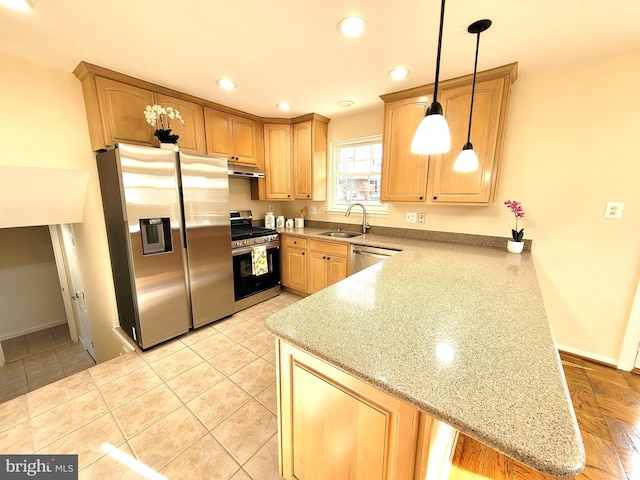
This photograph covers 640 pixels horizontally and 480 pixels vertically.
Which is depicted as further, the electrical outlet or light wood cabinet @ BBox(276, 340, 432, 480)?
the electrical outlet

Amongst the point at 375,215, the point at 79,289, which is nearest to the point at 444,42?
the point at 375,215

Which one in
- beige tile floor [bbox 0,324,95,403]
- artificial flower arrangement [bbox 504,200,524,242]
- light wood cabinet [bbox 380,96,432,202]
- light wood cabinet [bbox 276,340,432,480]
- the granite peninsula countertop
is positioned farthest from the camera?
beige tile floor [bbox 0,324,95,403]

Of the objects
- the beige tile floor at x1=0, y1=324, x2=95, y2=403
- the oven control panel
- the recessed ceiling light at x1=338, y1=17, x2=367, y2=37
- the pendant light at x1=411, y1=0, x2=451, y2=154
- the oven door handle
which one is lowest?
the beige tile floor at x1=0, y1=324, x2=95, y2=403

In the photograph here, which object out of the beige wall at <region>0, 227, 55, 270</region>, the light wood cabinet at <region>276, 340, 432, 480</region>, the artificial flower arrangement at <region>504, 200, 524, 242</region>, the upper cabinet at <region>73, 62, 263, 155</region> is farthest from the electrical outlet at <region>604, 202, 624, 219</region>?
the beige wall at <region>0, 227, 55, 270</region>

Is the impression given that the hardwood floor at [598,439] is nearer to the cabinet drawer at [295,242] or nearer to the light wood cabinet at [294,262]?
the light wood cabinet at [294,262]

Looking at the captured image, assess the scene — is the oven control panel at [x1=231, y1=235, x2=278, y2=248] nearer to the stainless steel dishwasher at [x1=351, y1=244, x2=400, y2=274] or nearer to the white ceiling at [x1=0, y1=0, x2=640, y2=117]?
the stainless steel dishwasher at [x1=351, y1=244, x2=400, y2=274]

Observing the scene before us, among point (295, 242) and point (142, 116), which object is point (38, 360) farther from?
point (295, 242)

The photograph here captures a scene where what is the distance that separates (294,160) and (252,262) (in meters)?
1.47

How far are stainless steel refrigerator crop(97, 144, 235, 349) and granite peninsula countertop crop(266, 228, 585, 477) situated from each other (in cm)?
171

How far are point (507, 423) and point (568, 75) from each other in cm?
269

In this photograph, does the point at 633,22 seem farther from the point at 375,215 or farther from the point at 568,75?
the point at 375,215

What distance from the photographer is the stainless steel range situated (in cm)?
288

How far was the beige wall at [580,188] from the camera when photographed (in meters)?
1.84

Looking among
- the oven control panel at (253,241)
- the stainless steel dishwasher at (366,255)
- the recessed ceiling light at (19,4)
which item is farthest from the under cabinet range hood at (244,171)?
the recessed ceiling light at (19,4)
